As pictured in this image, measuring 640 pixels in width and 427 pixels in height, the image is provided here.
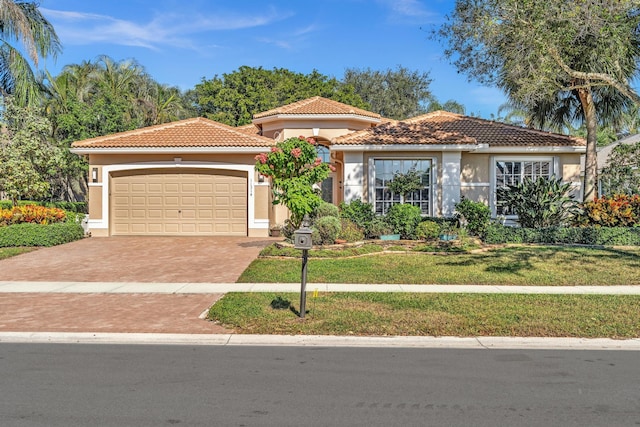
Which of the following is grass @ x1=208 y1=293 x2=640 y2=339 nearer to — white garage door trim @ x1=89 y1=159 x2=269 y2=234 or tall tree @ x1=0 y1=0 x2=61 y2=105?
white garage door trim @ x1=89 y1=159 x2=269 y2=234

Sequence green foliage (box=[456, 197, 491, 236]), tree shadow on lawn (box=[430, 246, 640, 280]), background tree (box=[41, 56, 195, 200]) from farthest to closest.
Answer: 1. background tree (box=[41, 56, 195, 200])
2. green foliage (box=[456, 197, 491, 236])
3. tree shadow on lawn (box=[430, 246, 640, 280])

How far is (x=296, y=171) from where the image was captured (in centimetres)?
1560

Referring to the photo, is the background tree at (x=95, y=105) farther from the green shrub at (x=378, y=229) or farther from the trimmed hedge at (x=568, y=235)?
the trimmed hedge at (x=568, y=235)

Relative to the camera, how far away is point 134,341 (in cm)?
738

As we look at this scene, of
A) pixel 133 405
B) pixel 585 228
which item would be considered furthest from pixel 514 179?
pixel 133 405

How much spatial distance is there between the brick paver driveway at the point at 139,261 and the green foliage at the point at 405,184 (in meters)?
4.78

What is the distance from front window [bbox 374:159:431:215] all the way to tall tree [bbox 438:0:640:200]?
4.01 meters

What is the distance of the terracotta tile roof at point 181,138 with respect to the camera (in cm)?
1962

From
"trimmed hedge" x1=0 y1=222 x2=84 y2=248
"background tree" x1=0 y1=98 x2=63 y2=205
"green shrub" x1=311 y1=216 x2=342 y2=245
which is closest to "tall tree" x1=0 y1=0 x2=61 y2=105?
"background tree" x1=0 y1=98 x2=63 y2=205

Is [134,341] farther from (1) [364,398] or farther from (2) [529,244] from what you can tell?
(2) [529,244]

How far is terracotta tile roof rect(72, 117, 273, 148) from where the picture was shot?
19625mm

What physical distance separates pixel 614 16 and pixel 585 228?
245 inches

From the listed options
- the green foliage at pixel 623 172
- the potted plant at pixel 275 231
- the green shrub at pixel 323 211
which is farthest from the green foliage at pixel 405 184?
the green foliage at pixel 623 172

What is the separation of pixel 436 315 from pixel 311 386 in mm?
3547
